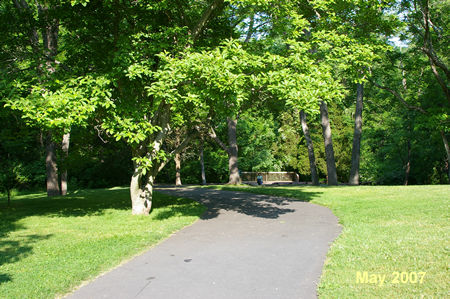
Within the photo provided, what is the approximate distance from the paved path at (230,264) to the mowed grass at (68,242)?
0.39m

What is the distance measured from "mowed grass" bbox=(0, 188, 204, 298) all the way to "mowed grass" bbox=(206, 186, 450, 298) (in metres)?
3.65

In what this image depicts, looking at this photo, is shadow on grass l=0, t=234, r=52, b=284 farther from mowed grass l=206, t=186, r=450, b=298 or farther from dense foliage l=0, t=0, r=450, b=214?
mowed grass l=206, t=186, r=450, b=298

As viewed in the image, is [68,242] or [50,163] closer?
[68,242]

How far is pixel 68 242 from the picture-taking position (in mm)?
7793

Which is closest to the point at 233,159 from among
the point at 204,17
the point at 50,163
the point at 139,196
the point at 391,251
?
the point at 50,163

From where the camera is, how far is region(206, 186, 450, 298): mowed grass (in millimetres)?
4488

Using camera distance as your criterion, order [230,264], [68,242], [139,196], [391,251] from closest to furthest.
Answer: [230,264] < [391,251] < [68,242] < [139,196]

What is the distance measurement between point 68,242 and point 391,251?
6.46 m

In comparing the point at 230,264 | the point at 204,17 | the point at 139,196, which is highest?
the point at 204,17

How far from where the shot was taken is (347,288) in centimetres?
456

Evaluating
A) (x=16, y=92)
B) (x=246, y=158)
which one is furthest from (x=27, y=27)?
(x=246, y=158)

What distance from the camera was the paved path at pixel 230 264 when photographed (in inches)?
188

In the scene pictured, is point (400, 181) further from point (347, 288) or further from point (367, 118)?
point (347, 288)

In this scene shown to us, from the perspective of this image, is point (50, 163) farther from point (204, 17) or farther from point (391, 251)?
point (391, 251)
